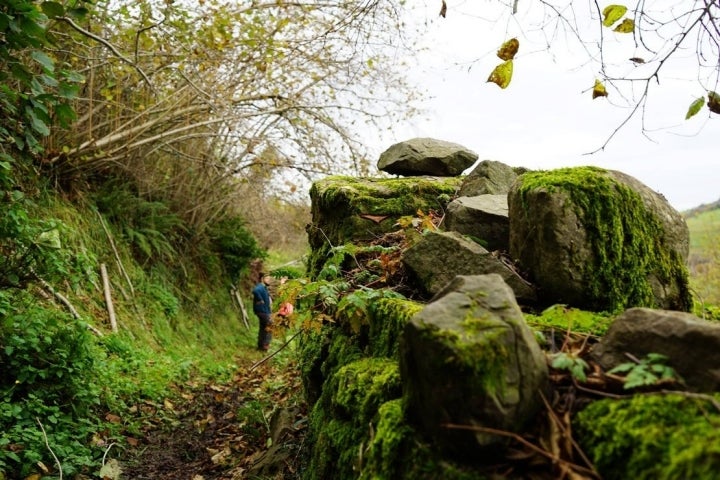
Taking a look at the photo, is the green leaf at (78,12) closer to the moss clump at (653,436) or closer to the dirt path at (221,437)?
the dirt path at (221,437)

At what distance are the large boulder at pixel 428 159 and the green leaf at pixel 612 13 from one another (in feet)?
9.67

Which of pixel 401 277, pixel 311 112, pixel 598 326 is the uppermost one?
pixel 311 112

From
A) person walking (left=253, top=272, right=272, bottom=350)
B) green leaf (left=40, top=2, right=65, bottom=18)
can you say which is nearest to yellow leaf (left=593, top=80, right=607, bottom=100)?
green leaf (left=40, top=2, right=65, bottom=18)

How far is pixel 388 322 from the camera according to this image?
280cm

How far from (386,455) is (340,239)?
2.95 m

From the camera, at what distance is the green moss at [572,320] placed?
2320mm

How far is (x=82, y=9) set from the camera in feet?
13.4

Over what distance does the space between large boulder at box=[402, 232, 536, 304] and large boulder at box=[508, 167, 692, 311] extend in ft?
0.45

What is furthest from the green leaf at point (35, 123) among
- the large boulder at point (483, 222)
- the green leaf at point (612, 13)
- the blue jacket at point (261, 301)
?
the blue jacket at point (261, 301)

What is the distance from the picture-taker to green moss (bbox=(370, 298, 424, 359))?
2.64 metres

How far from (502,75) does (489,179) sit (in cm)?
150

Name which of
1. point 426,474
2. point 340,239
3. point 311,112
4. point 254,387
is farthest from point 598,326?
point 311,112

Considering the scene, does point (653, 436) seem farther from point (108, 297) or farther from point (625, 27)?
point (108, 297)

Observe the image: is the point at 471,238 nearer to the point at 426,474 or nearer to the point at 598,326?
the point at 598,326
